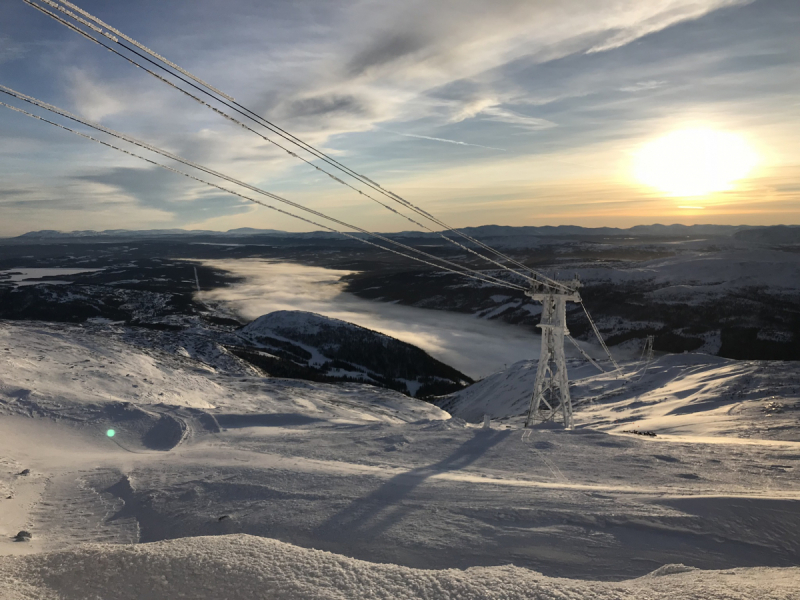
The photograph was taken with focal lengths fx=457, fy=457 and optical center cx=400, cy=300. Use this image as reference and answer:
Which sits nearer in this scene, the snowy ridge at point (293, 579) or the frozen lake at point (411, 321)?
the snowy ridge at point (293, 579)

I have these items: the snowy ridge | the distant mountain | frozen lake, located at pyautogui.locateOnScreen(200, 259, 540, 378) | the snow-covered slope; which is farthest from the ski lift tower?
frozen lake, located at pyautogui.locateOnScreen(200, 259, 540, 378)

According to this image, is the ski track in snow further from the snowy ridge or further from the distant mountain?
the distant mountain

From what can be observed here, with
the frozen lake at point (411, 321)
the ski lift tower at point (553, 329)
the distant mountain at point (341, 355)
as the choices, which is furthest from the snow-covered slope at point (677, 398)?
the frozen lake at point (411, 321)

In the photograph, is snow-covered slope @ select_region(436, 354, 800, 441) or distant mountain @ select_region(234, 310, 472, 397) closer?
snow-covered slope @ select_region(436, 354, 800, 441)

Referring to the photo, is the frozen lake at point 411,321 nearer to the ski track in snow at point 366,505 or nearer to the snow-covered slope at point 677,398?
the snow-covered slope at point 677,398

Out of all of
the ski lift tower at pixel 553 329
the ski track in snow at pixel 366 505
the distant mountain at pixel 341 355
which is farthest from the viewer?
the distant mountain at pixel 341 355

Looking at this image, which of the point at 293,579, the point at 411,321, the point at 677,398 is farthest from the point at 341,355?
the point at 293,579

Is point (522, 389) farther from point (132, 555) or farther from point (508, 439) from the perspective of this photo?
point (132, 555)
